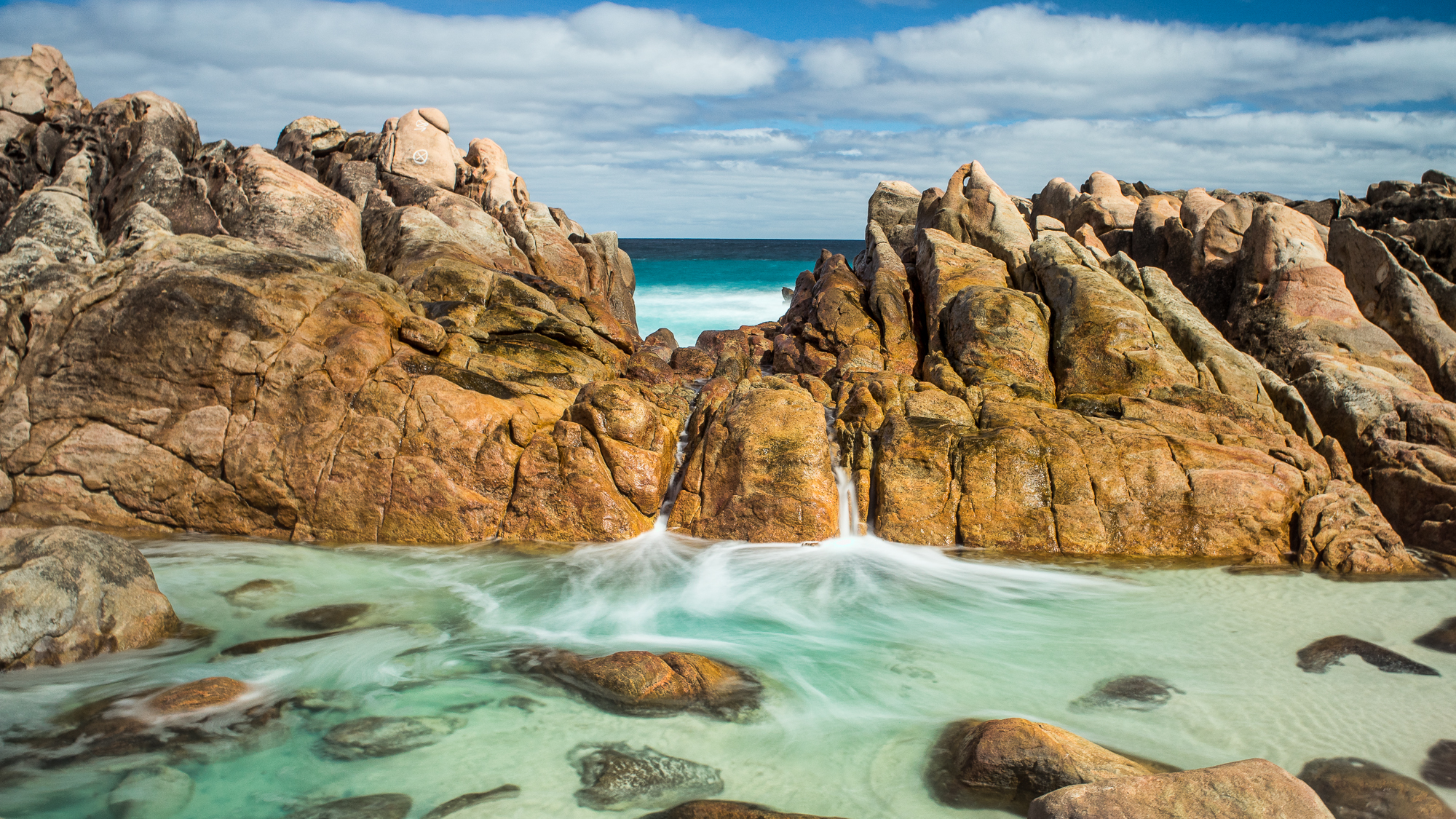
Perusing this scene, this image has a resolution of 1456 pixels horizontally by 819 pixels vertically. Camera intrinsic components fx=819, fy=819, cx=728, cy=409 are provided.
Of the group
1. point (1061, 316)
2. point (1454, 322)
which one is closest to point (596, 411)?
point (1061, 316)

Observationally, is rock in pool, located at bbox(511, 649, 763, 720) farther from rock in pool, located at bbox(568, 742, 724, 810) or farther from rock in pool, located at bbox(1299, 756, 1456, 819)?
rock in pool, located at bbox(1299, 756, 1456, 819)

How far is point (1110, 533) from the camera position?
942cm

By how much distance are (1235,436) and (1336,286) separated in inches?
206

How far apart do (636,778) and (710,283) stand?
164 ft

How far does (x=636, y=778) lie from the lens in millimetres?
5008

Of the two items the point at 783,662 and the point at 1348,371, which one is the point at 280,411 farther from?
the point at 1348,371

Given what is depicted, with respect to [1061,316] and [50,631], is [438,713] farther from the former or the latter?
[1061,316]

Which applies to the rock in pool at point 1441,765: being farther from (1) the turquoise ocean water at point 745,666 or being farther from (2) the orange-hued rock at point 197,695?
(2) the orange-hued rock at point 197,695

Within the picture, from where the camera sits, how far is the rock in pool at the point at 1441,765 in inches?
197

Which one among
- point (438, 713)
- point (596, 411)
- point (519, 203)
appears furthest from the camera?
point (519, 203)

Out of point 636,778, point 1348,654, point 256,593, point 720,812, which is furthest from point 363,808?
point 1348,654

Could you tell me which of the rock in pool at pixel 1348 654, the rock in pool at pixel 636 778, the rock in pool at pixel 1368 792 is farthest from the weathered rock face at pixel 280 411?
the rock in pool at pixel 1368 792

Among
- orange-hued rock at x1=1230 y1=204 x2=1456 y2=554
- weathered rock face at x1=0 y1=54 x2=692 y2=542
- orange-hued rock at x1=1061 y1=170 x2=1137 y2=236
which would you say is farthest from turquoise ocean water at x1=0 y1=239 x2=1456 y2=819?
orange-hued rock at x1=1061 y1=170 x2=1137 y2=236

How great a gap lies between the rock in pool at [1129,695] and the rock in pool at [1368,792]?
42.8 inches
